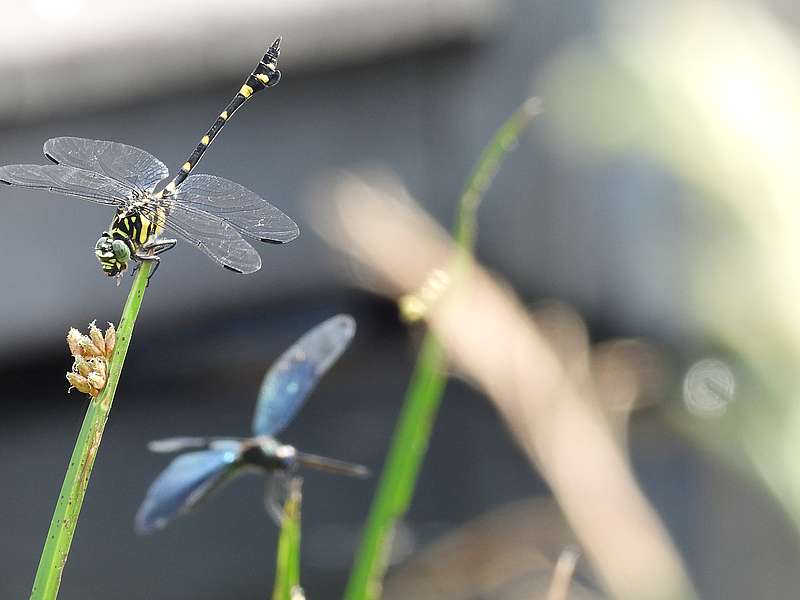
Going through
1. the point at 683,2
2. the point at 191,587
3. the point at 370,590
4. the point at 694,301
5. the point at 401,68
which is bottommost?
the point at 370,590

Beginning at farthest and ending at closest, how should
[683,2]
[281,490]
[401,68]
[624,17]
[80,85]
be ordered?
[401,68] < [80,85] < [624,17] < [683,2] < [281,490]

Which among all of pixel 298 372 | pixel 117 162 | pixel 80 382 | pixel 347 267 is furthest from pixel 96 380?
pixel 347 267

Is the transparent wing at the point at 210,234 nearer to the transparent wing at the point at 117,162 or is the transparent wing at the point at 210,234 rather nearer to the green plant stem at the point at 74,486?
the transparent wing at the point at 117,162

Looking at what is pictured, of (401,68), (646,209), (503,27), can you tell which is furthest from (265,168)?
(646,209)

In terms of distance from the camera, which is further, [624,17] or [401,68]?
[401,68]

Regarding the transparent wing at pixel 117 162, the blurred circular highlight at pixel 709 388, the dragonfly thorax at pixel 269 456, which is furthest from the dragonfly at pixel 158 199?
the blurred circular highlight at pixel 709 388

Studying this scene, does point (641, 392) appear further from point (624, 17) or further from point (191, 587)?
point (191, 587)
